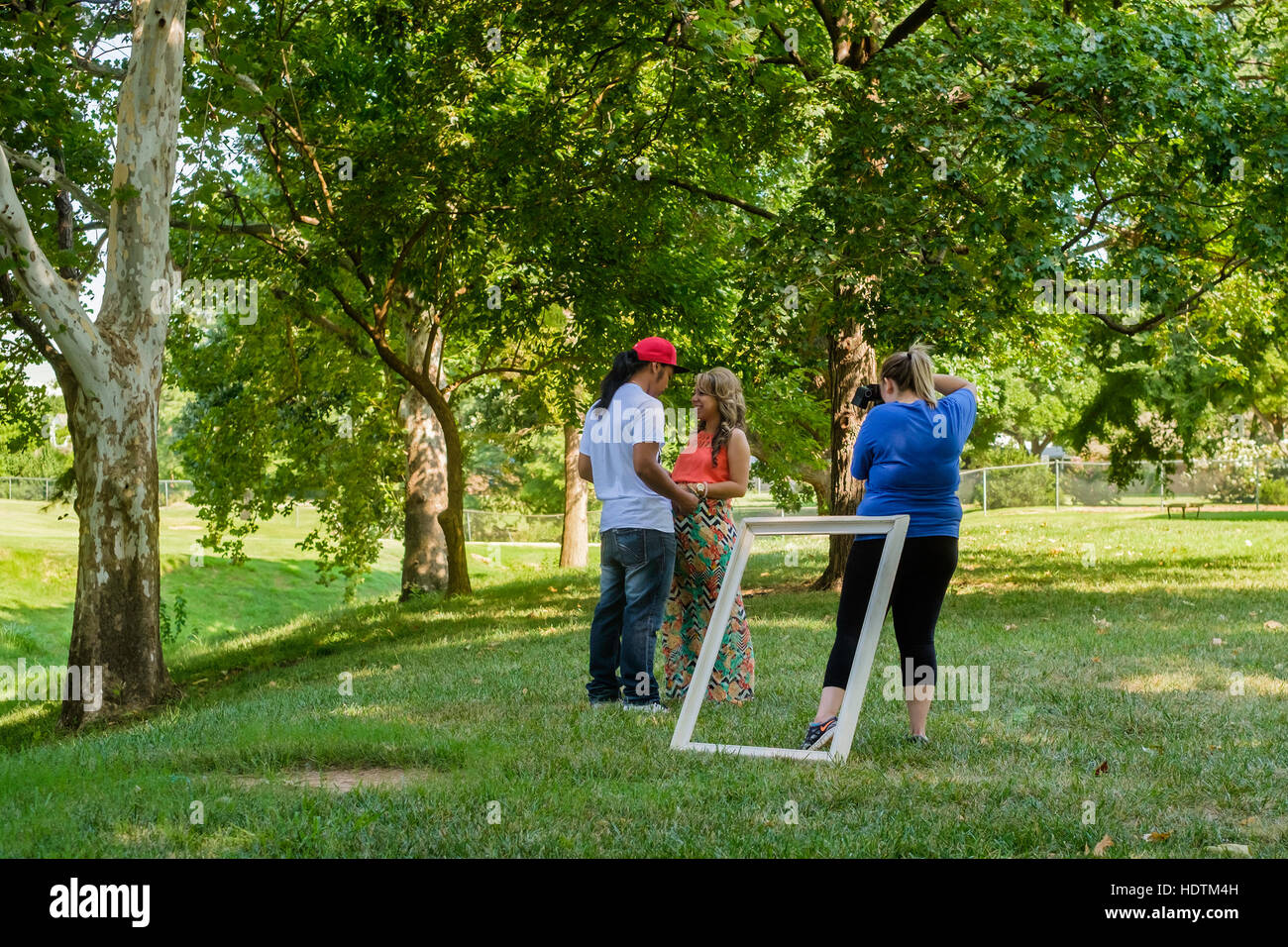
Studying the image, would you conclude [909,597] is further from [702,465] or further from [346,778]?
[346,778]

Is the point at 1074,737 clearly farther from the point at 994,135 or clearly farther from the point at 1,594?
the point at 1,594

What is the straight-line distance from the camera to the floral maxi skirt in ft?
24.8

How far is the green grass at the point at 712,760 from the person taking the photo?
15.2 feet

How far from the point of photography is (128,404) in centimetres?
1135

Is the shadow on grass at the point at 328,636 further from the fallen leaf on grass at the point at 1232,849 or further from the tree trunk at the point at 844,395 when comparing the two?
the fallen leaf on grass at the point at 1232,849

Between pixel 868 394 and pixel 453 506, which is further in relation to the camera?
pixel 453 506

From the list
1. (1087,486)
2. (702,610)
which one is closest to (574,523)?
(1087,486)

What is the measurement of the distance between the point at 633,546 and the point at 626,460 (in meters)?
0.51

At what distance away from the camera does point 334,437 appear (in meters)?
23.9

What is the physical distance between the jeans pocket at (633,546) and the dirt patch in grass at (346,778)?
1.81 metres

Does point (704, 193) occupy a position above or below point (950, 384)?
above

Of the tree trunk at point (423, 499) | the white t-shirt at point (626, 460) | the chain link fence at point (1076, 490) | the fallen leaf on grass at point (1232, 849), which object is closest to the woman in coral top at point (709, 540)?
the white t-shirt at point (626, 460)
